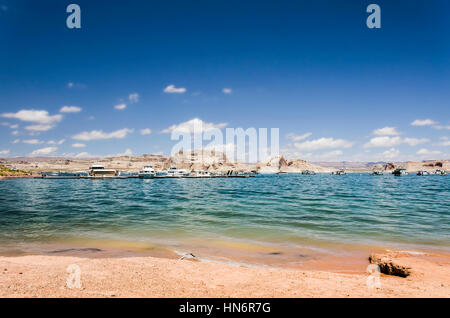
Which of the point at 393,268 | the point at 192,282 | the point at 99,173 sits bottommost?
the point at 99,173

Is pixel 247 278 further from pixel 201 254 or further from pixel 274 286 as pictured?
pixel 201 254

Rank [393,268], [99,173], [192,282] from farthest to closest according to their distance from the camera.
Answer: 1. [99,173]
2. [393,268]
3. [192,282]

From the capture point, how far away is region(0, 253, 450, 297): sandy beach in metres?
6.42

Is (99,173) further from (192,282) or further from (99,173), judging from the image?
(192,282)

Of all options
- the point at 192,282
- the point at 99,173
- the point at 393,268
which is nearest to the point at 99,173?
the point at 99,173

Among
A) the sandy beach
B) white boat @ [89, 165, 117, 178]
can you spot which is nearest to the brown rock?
the sandy beach

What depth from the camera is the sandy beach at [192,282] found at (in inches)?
253

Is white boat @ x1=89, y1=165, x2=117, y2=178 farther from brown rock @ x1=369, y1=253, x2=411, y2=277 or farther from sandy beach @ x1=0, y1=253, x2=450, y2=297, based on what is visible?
brown rock @ x1=369, y1=253, x2=411, y2=277

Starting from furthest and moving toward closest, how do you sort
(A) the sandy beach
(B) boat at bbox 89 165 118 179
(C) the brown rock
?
(B) boat at bbox 89 165 118 179 → (C) the brown rock → (A) the sandy beach

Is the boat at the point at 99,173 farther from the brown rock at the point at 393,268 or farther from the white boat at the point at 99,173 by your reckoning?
the brown rock at the point at 393,268

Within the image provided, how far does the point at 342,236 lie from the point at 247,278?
33.1ft

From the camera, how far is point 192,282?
7.51 metres

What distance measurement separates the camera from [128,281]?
728 cm
